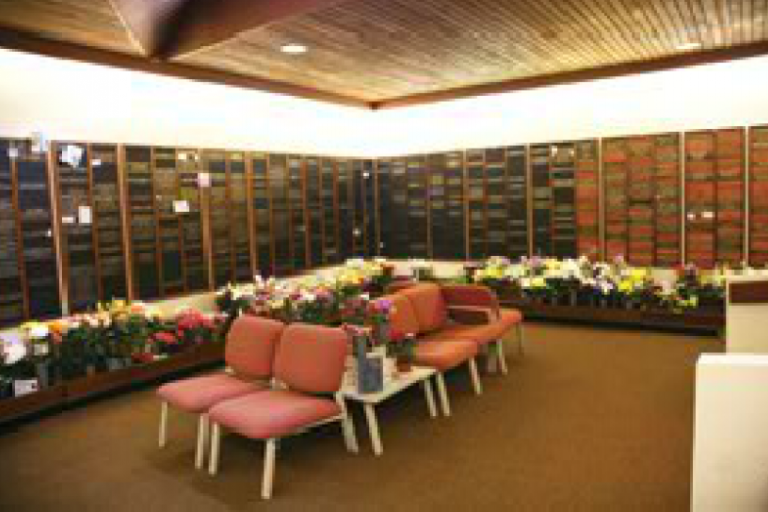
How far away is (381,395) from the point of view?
404cm

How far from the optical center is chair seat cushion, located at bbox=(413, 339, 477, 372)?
15.2ft

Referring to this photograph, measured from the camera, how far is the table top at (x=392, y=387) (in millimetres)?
3997

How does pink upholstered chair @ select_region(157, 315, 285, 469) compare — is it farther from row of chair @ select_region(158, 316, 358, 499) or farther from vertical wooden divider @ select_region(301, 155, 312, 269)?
vertical wooden divider @ select_region(301, 155, 312, 269)

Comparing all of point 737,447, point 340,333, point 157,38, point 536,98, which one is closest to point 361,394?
point 340,333

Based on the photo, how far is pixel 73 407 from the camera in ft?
16.8

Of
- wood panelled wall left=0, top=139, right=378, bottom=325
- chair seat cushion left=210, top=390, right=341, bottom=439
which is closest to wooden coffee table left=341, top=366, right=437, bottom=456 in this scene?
chair seat cushion left=210, top=390, right=341, bottom=439

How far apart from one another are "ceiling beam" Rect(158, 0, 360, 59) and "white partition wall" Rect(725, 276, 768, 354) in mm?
3828

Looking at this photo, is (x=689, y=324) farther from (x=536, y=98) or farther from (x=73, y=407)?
(x=73, y=407)

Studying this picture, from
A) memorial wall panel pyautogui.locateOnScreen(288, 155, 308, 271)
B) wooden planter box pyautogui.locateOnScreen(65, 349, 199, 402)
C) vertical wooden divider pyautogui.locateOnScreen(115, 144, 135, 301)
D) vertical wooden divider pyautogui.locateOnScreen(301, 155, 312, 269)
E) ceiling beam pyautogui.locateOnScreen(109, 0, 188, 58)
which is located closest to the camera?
ceiling beam pyautogui.locateOnScreen(109, 0, 188, 58)

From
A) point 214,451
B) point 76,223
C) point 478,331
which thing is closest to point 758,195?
point 478,331

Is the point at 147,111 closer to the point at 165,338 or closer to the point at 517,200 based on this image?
the point at 165,338

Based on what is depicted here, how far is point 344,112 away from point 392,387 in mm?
6628

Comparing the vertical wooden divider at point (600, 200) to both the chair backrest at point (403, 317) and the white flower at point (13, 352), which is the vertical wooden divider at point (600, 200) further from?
the white flower at point (13, 352)

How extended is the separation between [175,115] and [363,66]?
2307mm
